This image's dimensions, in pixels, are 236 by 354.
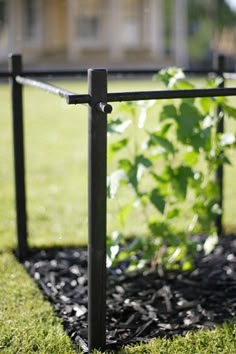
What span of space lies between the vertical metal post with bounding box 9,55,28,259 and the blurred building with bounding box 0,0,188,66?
19040 millimetres

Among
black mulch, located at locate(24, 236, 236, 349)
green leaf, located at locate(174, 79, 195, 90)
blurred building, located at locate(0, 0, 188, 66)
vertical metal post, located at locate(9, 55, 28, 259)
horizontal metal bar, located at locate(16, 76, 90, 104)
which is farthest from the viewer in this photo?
blurred building, located at locate(0, 0, 188, 66)

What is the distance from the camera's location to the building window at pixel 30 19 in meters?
23.2

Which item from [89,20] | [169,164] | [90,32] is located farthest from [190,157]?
[89,20]

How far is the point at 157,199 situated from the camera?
308 cm

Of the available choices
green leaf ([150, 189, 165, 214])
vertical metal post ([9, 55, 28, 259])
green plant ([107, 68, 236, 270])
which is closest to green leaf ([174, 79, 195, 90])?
green plant ([107, 68, 236, 270])

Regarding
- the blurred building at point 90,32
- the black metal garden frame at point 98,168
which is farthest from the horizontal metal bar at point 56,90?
the blurred building at point 90,32

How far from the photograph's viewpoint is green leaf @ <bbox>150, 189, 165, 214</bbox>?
3.04m

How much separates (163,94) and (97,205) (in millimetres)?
458

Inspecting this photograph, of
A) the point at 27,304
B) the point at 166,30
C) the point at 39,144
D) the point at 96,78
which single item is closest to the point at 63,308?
the point at 27,304

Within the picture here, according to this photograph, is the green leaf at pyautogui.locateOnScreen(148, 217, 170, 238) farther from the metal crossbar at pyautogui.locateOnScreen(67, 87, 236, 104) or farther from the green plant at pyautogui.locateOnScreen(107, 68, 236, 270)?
the metal crossbar at pyautogui.locateOnScreen(67, 87, 236, 104)

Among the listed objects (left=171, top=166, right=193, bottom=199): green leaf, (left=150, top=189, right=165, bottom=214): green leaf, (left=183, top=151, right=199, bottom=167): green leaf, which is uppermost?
(left=183, top=151, right=199, bottom=167): green leaf

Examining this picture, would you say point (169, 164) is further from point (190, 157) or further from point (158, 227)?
point (158, 227)

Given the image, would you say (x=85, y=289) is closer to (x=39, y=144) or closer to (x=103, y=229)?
(x=103, y=229)

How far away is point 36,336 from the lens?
259 cm
